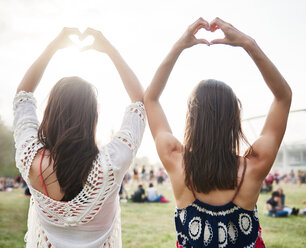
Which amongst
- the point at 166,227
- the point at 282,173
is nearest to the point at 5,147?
the point at 166,227

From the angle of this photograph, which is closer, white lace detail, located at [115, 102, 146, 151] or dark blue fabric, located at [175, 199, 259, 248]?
dark blue fabric, located at [175, 199, 259, 248]

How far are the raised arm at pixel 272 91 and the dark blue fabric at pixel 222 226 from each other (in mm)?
294

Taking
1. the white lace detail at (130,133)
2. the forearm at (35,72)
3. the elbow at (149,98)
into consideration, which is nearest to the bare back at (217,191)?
the white lace detail at (130,133)

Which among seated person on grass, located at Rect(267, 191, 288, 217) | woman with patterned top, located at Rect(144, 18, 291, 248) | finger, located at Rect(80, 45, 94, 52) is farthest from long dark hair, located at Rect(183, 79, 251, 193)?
seated person on grass, located at Rect(267, 191, 288, 217)

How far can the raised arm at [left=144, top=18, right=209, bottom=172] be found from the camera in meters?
1.57

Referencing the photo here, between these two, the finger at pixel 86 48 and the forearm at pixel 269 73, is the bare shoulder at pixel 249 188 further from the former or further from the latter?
the finger at pixel 86 48

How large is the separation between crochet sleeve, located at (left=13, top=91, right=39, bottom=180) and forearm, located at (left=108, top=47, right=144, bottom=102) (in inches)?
22.6

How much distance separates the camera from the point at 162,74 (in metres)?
1.66

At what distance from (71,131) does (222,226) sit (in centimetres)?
94

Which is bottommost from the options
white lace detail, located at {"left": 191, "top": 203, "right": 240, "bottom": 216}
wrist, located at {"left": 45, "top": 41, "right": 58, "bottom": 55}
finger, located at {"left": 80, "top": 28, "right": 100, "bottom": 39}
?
white lace detail, located at {"left": 191, "top": 203, "right": 240, "bottom": 216}

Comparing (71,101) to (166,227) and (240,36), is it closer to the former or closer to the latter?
(240,36)

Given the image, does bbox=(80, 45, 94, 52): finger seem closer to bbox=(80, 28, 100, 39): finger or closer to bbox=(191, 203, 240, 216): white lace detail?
bbox=(80, 28, 100, 39): finger

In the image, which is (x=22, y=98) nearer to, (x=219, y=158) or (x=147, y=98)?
(x=147, y=98)

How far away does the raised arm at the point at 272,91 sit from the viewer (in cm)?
149
